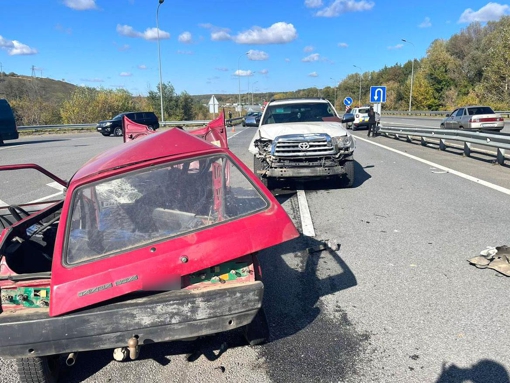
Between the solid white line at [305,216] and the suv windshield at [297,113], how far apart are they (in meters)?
1.87

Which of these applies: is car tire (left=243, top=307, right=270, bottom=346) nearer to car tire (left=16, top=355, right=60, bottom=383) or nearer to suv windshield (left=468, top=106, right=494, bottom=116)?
car tire (left=16, top=355, right=60, bottom=383)

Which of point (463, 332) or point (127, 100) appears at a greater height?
point (127, 100)

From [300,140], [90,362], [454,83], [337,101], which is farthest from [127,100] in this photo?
[337,101]

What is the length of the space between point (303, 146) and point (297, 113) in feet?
6.18

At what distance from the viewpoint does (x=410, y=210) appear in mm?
6785

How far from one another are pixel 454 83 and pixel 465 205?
70334 millimetres

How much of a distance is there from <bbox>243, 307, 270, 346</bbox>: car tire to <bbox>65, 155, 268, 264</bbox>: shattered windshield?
0.87 meters

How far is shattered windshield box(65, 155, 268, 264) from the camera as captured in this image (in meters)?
2.60

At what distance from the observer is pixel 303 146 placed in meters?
7.91

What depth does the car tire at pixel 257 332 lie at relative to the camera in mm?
3068

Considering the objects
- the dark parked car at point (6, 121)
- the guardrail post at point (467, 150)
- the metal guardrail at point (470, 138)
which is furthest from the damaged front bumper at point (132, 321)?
the dark parked car at point (6, 121)

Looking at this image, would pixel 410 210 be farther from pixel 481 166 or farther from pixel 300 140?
pixel 481 166

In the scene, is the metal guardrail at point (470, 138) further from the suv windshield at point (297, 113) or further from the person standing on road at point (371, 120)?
the suv windshield at point (297, 113)

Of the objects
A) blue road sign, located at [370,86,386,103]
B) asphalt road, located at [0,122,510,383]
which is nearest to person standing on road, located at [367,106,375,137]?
blue road sign, located at [370,86,386,103]
